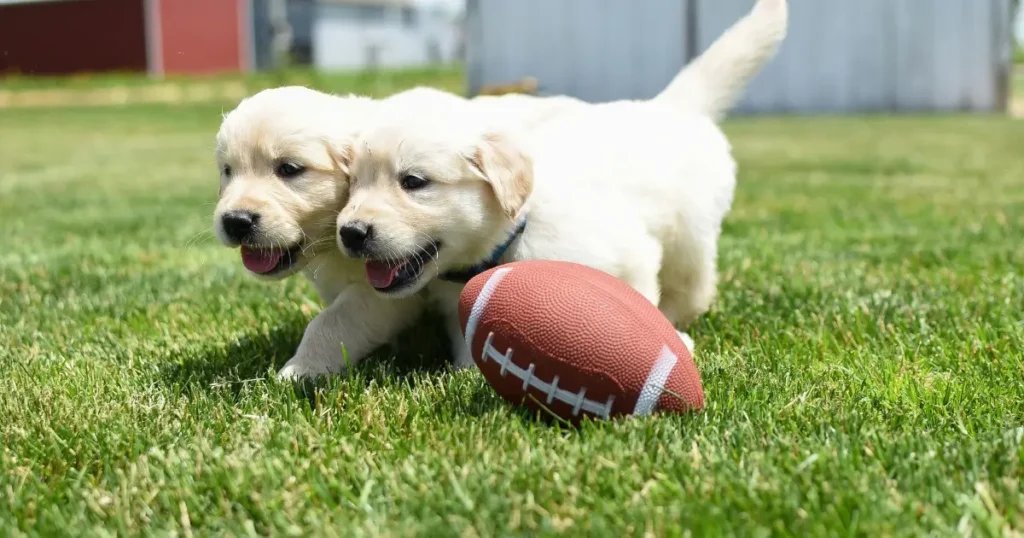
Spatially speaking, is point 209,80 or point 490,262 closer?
point 490,262

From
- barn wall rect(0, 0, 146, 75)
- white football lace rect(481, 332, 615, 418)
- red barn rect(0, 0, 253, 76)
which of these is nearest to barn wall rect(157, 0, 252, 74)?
red barn rect(0, 0, 253, 76)

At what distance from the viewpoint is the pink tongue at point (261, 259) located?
285 centimetres

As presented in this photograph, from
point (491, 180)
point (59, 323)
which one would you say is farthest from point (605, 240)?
point (59, 323)

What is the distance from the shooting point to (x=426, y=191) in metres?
2.71

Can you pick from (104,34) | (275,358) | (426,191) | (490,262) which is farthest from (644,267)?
(104,34)

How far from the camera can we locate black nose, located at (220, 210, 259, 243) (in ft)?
8.87

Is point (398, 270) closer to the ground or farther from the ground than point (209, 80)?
farther from the ground

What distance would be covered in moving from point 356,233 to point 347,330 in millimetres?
455

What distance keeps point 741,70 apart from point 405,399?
2.10 metres

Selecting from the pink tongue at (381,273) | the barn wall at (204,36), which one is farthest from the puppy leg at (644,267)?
the barn wall at (204,36)

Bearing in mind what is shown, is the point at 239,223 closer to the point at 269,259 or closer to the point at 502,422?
the point at 269,259

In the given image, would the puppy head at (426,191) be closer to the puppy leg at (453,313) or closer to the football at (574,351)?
the puppy leg at (453,313)

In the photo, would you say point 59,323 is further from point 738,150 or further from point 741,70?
point 738,150

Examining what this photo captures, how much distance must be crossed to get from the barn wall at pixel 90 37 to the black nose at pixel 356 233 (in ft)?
105
